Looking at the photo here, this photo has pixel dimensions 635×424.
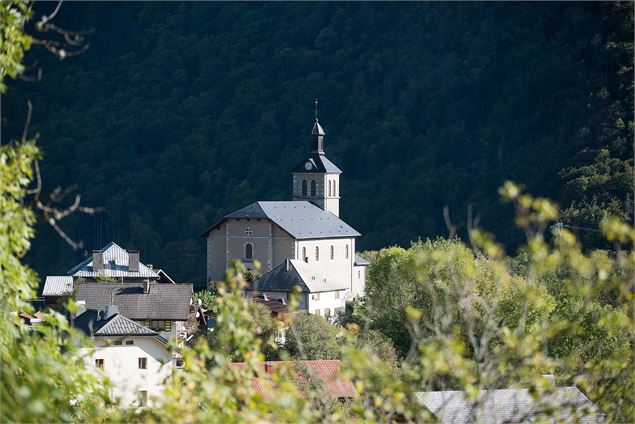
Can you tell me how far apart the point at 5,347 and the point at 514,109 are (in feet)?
403

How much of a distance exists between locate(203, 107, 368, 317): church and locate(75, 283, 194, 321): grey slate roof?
15.2 metres

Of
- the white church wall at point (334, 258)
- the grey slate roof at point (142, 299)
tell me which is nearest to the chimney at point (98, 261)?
the white church wall at point (334, 258)

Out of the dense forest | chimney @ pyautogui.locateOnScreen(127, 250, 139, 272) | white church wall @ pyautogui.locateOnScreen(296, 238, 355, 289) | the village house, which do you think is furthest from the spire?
the village house

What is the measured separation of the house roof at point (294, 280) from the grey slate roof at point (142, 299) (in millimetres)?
9656

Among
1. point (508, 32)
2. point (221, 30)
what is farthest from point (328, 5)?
point (508, 32)

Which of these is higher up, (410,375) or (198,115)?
(198,115)

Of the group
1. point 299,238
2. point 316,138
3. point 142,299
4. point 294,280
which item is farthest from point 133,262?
point 316,138

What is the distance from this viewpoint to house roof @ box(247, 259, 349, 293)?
68562mm

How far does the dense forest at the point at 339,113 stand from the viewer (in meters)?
116

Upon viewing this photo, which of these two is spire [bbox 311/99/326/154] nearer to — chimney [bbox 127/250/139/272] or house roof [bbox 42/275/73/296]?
chimney [bbox 127/250/139/272]

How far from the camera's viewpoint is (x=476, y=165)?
12788cm

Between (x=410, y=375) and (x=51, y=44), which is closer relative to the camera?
(x=410, y=375)

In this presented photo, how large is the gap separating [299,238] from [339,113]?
7423 cm

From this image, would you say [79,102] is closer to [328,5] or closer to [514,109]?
[328,5]
